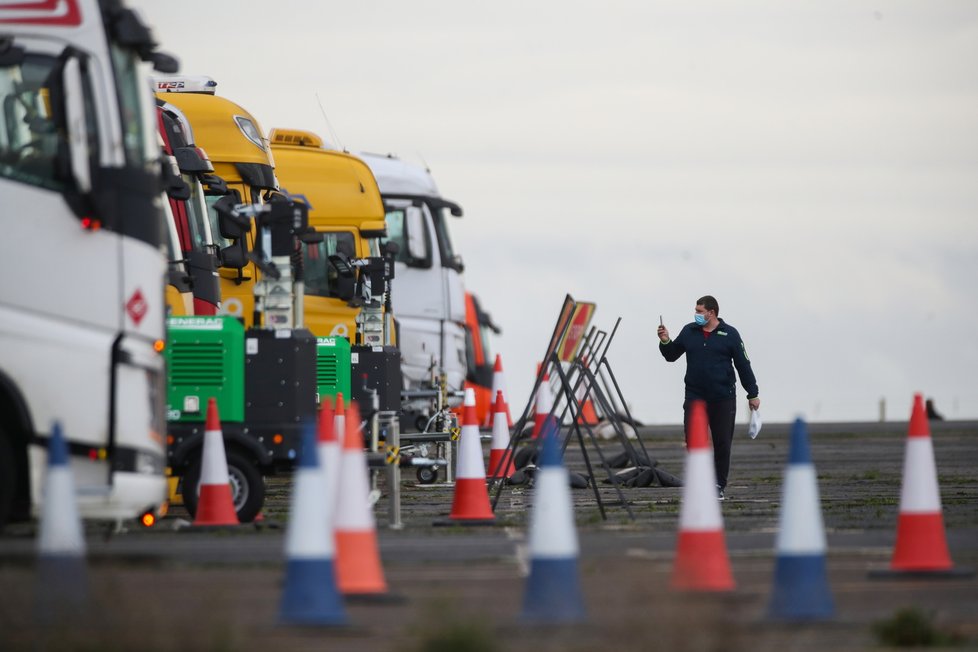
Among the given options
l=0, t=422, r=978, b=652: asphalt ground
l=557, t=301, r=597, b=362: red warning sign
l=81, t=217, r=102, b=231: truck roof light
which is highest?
l=557, t=301, r=597, b=362: red warning sign

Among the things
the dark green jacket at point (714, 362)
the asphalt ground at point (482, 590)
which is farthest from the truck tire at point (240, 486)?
the dark green jacket at point (714, 362)

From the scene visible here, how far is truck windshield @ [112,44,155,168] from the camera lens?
1218 cm

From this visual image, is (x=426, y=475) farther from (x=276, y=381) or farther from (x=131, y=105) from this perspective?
(x=131, y=105)

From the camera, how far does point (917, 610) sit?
8609mm

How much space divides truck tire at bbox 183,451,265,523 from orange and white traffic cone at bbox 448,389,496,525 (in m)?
1.49

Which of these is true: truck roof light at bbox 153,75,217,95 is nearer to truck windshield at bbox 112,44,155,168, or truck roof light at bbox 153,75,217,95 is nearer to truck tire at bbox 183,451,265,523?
truck tire at bbox 183,451,265,523

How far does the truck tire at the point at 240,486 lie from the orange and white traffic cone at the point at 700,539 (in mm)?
5792

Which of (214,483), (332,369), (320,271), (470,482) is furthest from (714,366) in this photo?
(320,271)

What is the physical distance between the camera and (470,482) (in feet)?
50.3

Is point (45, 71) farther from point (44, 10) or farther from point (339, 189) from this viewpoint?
point (339, 189)

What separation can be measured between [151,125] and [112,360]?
5.31ft

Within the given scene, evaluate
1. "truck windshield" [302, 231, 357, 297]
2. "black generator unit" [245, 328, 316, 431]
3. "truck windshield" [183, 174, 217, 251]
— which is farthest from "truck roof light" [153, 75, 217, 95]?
"black generator unit" [245, 328, 316, 431]

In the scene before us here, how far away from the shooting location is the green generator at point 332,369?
19.3 m

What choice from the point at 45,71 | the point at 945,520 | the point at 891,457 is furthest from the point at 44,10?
the point at 891,457
